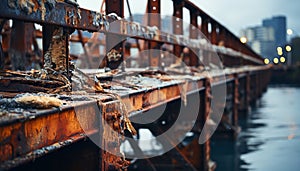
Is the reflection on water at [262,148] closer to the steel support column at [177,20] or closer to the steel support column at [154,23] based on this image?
the steel support column at [177,20]

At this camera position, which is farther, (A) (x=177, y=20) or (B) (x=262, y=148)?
(B) (x=262, y=148)

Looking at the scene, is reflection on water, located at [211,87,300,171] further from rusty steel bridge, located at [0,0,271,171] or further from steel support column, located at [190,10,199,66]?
rusty steel bridge, located at [0,0,271,171]

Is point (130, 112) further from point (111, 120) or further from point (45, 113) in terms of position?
point (45, 113)

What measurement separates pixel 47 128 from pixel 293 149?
995cm

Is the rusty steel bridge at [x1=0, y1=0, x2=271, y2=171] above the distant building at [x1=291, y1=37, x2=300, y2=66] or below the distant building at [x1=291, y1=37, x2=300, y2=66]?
below

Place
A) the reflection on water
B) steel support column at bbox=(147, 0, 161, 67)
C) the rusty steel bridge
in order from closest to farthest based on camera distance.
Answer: the rusty steel bridge, steel support column at bbox=(147, 0, 161, 67), the reflection on water

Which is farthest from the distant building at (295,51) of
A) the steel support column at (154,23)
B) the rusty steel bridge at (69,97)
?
the rusty steel bridge at (69,97)

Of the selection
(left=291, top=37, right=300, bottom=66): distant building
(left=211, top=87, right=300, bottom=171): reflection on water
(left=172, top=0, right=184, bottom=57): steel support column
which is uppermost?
(left=291, top=37, right=300, bottom=66): distant building

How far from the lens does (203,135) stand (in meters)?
7.86

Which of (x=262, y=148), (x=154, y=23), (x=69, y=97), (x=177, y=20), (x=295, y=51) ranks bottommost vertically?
(x=262, y=148)

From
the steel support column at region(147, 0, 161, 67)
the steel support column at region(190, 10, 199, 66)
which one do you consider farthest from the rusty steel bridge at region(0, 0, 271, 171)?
the steel support column at region(190, 10, 199, 66)

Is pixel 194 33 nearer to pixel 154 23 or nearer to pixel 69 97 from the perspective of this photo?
pixel 154 23

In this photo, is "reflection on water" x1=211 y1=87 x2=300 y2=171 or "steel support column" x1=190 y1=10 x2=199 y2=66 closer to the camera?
"steel support column" x1=190 y1=10 x2=199 y2=66

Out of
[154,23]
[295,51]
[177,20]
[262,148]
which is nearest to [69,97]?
[154,23]
